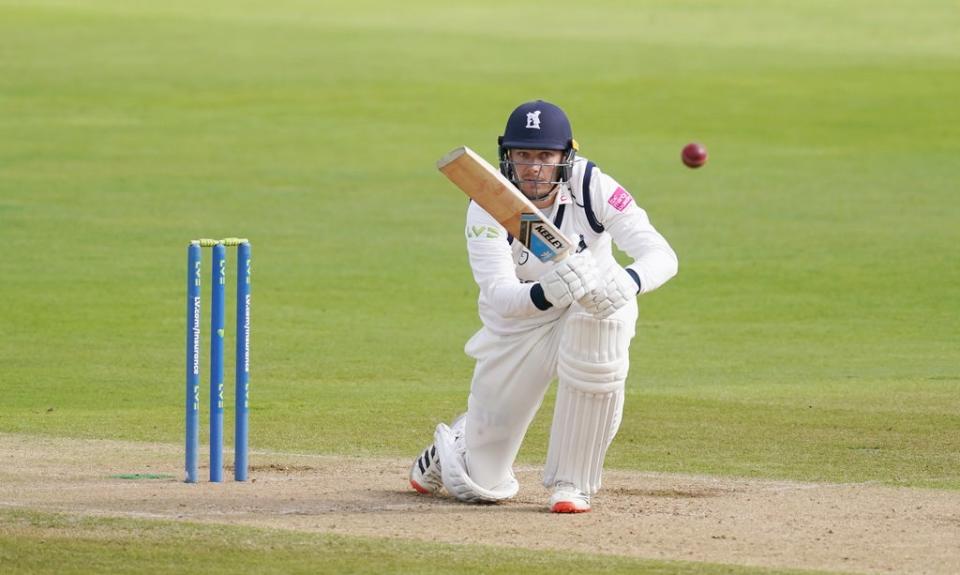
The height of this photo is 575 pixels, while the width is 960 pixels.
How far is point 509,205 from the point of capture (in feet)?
22.8

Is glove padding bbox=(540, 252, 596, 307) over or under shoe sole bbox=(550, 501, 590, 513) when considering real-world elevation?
over

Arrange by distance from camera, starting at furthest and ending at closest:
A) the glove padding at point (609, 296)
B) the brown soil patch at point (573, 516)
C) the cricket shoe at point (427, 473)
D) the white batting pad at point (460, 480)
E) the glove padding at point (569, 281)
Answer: the cricket shoe at point (427, 473), the white batting pad at point (460, 480), the glove padding at point (609, 296), the glove padding at point (569, 281), the brown soil patch at point (573, 516)

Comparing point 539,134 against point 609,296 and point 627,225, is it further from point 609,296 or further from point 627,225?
point 609,296

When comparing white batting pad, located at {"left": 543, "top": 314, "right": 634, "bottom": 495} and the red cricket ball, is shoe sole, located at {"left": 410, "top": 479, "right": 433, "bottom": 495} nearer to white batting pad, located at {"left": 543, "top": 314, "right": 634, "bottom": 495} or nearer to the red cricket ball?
white batting pad, located at {"left": 543, "top": 314, "right": 634, "bottom": 495}

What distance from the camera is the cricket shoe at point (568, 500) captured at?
284 inches

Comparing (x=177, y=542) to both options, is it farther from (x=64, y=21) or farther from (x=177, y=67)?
(x=64, y=21)

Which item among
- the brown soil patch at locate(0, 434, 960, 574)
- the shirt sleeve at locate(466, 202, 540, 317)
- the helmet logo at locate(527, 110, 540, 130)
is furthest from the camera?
the helmet logo at locate(527, 110, 540, 130)

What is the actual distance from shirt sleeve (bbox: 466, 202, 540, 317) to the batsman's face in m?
0.22

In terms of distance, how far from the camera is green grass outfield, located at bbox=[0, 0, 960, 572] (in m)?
10.6

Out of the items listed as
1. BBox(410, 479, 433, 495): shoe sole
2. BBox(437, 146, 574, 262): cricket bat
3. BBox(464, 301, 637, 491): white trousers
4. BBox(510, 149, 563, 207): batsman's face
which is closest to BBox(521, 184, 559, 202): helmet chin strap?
BBox(510, 149, 563, 207): batsman's face

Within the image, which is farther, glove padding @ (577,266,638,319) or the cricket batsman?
the cricket batsman

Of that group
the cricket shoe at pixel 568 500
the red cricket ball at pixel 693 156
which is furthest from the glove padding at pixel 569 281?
the red cricket ball at pixel 693 156

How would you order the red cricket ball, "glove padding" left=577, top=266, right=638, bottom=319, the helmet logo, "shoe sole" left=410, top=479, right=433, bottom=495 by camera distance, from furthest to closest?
the red cricket ball, "shoe sole" left=410, top=479, right=433, bottom=495, the helmet logo, "glove padding" left=577, top=266, right=638, bottom=319

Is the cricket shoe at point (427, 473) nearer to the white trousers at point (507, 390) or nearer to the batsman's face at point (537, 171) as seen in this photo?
the white trousers at point (507, 390)
